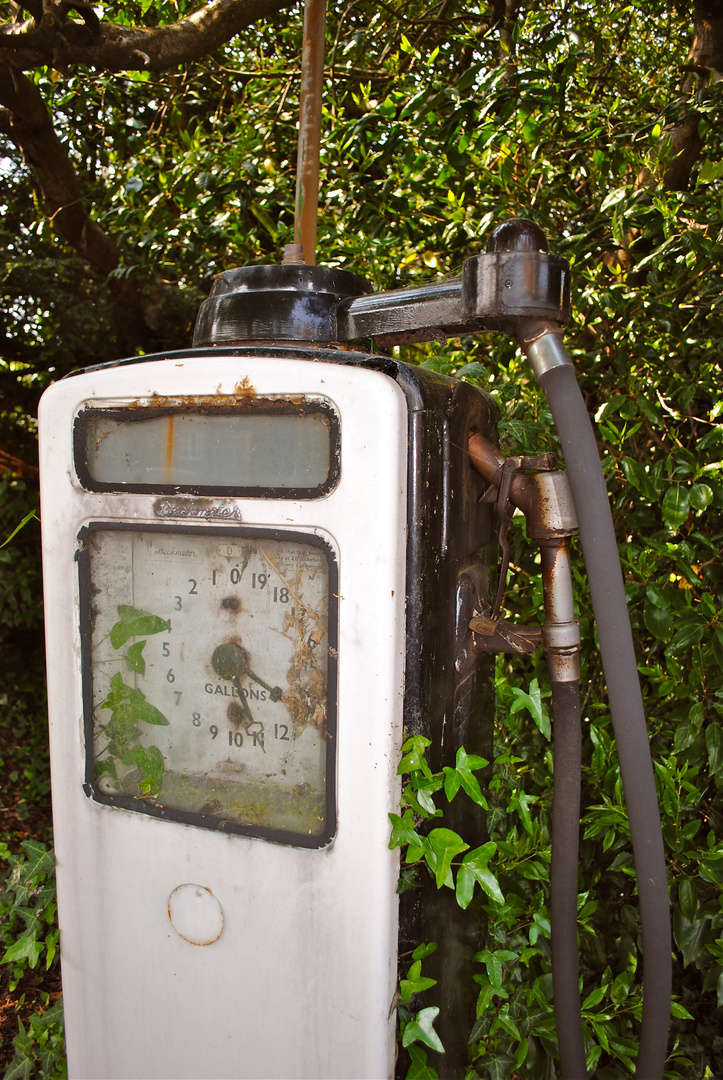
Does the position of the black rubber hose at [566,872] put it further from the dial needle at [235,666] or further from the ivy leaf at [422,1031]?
the dial needle at [235,666]

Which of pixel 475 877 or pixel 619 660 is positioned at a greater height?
pixel 619 660

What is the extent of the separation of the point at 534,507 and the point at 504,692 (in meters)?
0.48

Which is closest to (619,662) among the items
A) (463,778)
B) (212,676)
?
(463,778)

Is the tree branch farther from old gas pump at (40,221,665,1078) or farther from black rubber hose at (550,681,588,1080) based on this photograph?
black rubber hose at (550,681,588,1080)

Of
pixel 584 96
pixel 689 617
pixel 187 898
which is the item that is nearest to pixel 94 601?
pixel 187 898

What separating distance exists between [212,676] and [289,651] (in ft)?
0.42

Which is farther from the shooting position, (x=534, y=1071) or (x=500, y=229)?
(x=534, y=1071)

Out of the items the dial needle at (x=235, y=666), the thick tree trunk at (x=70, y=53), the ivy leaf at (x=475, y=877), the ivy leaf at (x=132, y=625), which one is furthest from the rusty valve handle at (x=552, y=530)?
the thick tree trunk at (x=70, y=53)

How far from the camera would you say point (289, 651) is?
93cm

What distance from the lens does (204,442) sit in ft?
3.12

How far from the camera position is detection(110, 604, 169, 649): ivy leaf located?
1021mm

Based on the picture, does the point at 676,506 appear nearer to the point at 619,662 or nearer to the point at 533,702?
the point at 533,702

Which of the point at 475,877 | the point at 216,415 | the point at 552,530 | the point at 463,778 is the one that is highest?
the point at 216,415

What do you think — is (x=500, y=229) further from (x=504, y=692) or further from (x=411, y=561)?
(x=504, y=692)
